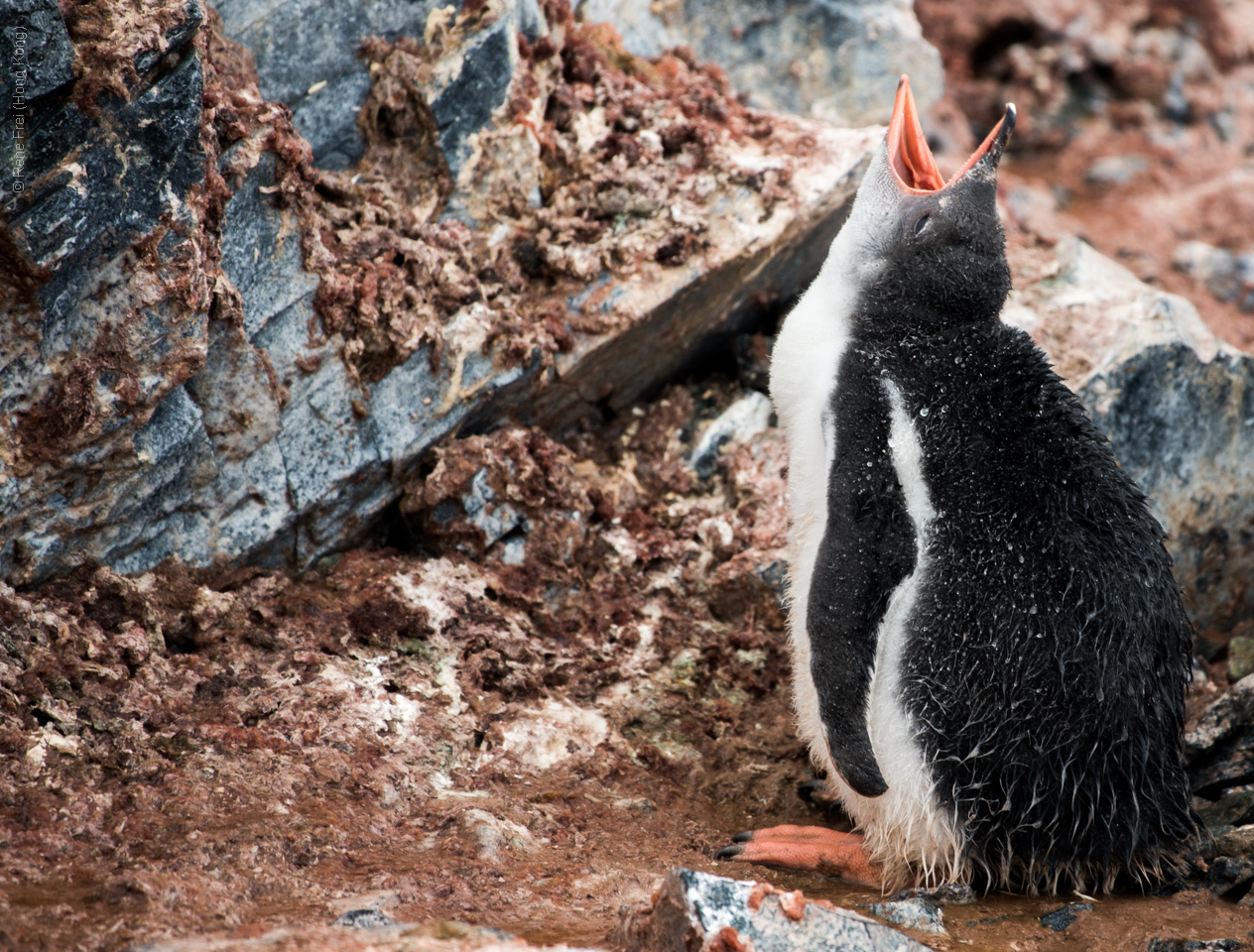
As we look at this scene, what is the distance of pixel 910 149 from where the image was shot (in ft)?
12.4

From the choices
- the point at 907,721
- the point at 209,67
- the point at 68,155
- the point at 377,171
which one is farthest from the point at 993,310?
the point at 68,155

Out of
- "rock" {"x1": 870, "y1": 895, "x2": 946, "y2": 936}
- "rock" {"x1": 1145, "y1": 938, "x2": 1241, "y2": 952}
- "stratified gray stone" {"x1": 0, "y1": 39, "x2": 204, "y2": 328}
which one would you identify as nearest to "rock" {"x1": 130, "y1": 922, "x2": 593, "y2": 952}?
"rock" {"x1": 870, "y1": 895, "x2": 946, "y2": 936}

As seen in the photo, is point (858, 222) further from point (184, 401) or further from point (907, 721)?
point (184, 401)

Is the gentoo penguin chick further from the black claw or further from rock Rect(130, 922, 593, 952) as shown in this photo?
rock Rect(130, 922, 593, 952)

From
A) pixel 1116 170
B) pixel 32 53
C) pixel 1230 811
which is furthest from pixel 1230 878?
pixel 1116 170

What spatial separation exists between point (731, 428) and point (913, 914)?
2.16m

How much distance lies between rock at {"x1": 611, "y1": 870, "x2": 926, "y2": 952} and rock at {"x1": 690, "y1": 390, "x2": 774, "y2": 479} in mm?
2220

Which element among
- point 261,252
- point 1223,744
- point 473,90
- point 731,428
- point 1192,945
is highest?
point 473,90

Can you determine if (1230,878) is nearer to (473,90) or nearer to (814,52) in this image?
(473,90)

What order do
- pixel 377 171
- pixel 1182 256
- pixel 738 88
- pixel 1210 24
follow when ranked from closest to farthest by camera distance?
pixel 377 171, pixel 738 88, pixel 1182 256, pixel 1210 24

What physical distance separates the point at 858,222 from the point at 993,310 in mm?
571

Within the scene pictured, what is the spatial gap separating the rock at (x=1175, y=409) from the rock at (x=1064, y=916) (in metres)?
2.09

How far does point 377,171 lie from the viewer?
12.7ft

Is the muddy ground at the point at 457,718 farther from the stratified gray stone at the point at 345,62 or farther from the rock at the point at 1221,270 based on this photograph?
the rock at the point at 1221,270
